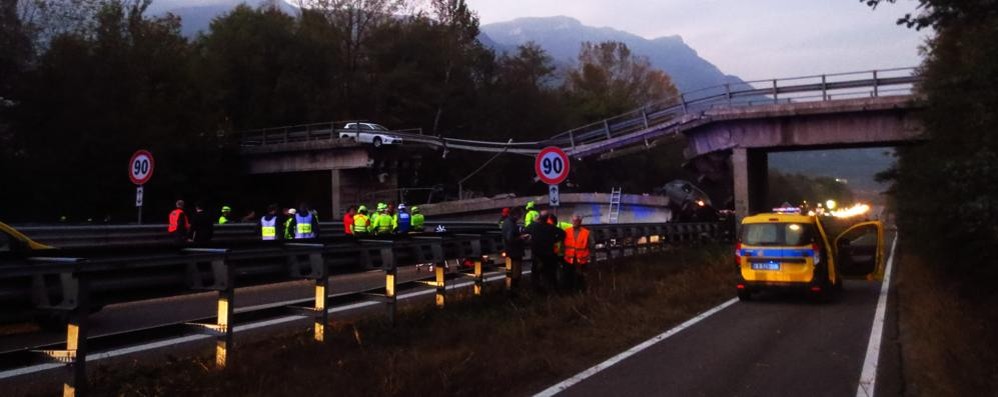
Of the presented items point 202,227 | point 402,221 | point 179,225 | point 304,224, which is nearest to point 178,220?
point 179,225

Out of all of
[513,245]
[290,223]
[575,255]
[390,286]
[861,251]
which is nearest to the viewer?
[390,286]

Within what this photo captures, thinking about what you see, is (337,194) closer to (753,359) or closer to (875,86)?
(875,86)

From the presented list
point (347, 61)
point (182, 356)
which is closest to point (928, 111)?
point (182, 356)

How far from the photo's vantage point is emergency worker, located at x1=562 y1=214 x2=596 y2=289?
1462 cm

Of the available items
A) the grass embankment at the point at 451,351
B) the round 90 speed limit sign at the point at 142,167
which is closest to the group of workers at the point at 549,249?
the grass embankment at the point at 451,351

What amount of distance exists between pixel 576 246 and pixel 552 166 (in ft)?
5.06

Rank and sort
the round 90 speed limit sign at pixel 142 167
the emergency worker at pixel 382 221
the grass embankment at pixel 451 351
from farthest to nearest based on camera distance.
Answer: the emergency worker at pixel 382 221, the round 90 speed limit sign at pixel 142 167, the grass embankment at pixel 451 351

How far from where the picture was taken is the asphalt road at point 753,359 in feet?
26.3

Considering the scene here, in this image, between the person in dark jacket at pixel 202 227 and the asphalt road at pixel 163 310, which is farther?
the person in dark jacket at pixel 202 227

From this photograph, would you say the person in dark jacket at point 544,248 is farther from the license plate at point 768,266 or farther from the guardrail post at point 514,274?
the license plate at point 768,266

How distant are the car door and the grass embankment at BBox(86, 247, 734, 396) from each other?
372 cm

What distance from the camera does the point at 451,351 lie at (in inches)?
358

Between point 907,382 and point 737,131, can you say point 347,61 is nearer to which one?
point 737,131

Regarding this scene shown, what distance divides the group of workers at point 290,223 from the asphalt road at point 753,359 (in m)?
5.93
